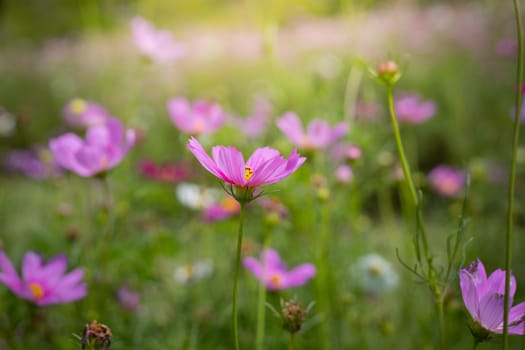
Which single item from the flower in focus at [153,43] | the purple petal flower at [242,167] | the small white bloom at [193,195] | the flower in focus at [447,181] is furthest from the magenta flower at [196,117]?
the flower in focus at [447,181]

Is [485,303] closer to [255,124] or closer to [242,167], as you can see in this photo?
[242,167]

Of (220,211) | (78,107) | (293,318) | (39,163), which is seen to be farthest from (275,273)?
(39,163)

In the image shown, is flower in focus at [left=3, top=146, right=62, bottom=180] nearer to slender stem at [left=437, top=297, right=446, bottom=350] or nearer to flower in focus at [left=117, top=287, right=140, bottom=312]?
flower in focus at [left=117, top=287, right=140, bottom=312]

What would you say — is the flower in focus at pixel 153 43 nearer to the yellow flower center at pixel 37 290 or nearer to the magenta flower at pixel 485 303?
the yellow flower center at pixel 37 290

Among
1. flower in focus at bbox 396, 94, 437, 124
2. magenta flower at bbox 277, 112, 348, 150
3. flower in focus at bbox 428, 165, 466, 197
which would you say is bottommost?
flower in focus at bbox 428, 165, 466, 197

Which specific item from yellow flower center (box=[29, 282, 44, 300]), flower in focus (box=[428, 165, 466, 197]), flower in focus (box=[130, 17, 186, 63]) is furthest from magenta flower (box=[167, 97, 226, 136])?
flower in focus (box=[428, 165, 466, 197])

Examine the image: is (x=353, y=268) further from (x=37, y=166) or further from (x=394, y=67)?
(x=37, y=166)
